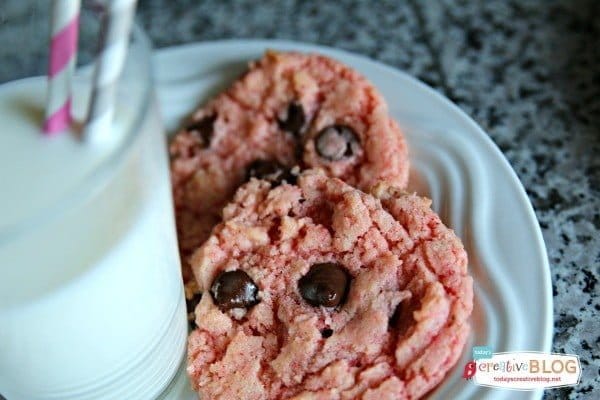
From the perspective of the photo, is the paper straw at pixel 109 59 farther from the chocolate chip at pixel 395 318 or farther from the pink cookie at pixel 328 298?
the chocolate chip at pixel 395 318

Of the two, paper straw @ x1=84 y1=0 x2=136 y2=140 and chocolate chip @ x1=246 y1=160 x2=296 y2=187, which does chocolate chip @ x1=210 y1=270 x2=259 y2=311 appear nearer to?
chocolate chip @ x1=246 y1=160 x2=296 y2=187

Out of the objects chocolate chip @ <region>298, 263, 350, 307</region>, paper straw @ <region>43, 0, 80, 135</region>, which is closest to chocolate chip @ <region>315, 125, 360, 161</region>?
chocolate chip @ <region>298, 263, 350, 307</region>

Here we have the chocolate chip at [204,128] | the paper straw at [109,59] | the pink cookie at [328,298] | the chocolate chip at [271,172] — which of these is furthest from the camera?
the chocolate chip at [204,128]

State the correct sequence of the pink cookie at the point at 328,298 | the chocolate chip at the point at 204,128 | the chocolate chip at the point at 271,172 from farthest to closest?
the chocolate chip at the point at 204,128, the chocolate chip at the point at 271,172, the pink cookie at the point at 328,298

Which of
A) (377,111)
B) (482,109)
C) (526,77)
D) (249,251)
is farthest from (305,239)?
(526,77)

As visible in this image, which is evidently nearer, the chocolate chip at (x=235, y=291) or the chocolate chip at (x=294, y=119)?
the chocolate chip at (x=235, y=291)

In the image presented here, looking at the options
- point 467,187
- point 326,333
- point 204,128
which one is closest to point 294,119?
point 204,128

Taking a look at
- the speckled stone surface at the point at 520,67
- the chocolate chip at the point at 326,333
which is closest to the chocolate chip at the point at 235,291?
the chocolate chip at the point at 326,333
